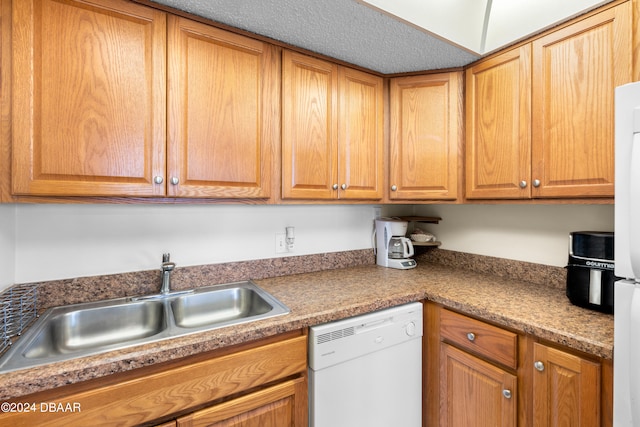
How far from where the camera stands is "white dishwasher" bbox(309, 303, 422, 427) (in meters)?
1.16

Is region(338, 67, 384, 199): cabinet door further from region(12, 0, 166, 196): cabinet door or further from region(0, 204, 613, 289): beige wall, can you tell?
region(12, 0, 166, 196): cabinet door

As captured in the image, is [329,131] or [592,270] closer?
[592,270]

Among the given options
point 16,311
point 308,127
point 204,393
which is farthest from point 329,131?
point 16,311

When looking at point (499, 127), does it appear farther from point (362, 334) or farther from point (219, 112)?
point (219, 112)

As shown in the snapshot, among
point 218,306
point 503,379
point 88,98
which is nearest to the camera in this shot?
point 88,98

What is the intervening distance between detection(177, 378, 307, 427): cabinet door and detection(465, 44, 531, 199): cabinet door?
1291 mm

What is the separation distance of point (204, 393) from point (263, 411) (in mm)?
233

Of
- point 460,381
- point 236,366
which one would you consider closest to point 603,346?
point 460,381

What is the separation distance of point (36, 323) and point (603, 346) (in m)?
1.89

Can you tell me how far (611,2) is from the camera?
1.13m

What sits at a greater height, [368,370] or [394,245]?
[394,245]

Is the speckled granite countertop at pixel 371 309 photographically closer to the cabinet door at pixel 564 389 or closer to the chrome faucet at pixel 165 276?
the cabinet door at pixel 564 389

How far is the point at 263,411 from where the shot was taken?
1068 millimetres

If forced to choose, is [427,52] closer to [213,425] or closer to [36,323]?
[213,425]
